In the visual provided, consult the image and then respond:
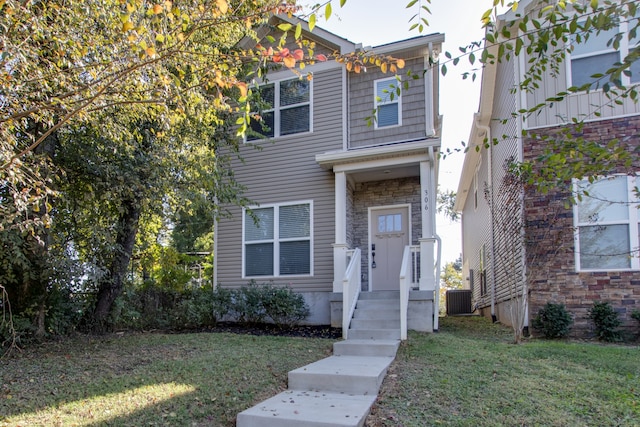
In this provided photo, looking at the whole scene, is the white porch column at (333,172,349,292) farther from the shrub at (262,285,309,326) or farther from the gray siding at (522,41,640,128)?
the gray siding at (522,41,640,128)

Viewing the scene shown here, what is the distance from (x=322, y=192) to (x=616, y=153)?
741cm

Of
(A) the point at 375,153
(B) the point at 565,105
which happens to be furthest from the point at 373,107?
(B) the point at 565,105

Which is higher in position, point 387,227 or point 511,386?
point 387,227

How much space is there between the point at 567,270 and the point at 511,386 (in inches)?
149

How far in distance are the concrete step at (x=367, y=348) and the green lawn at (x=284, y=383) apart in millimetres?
161

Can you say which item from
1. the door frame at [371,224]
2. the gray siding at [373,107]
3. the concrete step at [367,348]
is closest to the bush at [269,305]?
the door frame at [371,224]

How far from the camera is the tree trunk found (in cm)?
827

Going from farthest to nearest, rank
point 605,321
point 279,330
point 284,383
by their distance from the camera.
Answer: point 279,330, point 605,321, point 284,383

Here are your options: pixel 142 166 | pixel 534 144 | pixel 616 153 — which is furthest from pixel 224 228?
pixel 616 153

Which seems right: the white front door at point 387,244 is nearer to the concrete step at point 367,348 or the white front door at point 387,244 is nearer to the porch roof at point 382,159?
the porch roof at point 382,159

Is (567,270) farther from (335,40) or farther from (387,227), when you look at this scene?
(335,40)

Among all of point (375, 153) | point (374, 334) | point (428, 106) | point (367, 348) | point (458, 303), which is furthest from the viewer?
point (458, 303)

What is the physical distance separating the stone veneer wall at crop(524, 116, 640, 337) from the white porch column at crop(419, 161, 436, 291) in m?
1.61

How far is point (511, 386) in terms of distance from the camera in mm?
4578
